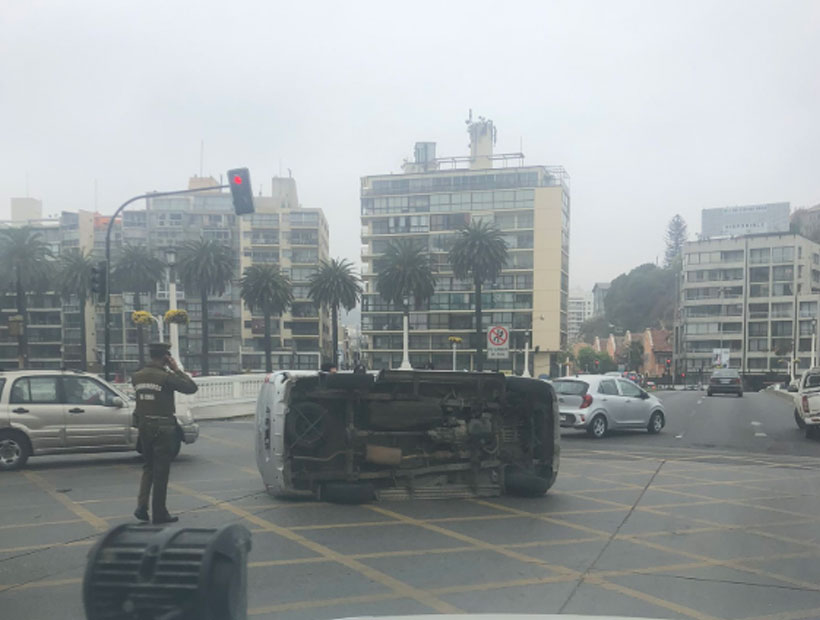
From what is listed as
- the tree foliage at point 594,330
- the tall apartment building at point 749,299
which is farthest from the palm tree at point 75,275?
the tree foliage at point 594,330

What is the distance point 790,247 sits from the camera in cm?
9362

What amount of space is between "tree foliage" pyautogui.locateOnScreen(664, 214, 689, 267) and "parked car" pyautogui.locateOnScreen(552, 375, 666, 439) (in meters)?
127

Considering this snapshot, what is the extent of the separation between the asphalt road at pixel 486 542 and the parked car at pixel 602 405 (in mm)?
4763

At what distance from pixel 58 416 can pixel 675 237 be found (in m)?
143

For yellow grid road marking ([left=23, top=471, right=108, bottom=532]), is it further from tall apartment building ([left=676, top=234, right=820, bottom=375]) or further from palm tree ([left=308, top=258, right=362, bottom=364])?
tall apartment building ([left=676, top=234, right=820, bottom=375])

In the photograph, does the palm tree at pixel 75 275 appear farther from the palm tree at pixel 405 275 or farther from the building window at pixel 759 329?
the building window at pixel 759 329

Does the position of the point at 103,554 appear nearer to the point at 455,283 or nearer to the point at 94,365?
the point at 455,283

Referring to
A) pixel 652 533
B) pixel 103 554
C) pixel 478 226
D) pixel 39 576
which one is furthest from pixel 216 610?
pixel 478 226

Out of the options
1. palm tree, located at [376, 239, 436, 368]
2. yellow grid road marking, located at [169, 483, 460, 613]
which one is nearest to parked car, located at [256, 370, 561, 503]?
yellow grid road marking, located at [169, 483, 460, 613]

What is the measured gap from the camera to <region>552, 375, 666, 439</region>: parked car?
1722cm

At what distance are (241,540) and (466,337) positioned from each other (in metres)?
81.7

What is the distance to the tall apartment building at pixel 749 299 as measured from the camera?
93.6 metres

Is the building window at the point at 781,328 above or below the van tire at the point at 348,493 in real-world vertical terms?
below

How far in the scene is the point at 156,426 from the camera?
24.6ft
